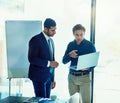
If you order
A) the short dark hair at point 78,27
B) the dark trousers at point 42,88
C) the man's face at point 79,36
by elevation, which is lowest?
the dark trousers at point 42,88

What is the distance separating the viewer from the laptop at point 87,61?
3590 millimetres

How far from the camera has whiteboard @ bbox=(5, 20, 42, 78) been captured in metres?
3.71

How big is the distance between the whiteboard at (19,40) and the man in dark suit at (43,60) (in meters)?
0.09

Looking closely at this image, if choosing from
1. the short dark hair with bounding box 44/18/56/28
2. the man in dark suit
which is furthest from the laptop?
the short dark hair with bounding box 44/18/56/28

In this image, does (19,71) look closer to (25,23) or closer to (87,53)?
(25,23)

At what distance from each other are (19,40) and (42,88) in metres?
0.72

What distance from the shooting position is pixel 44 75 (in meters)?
3.66

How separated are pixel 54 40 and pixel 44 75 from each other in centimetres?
50

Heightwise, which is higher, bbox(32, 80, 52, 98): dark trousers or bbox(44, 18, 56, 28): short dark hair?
bbox(44, 18, 56, 28): short dark hair

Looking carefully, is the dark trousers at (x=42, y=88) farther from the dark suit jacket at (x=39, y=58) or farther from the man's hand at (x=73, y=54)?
the man's hand at (x=73, y=54)

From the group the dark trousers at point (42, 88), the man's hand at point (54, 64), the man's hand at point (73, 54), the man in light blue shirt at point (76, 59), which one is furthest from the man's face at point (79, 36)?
the dark trousers at point (42, 88)

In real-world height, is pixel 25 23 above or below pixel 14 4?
below

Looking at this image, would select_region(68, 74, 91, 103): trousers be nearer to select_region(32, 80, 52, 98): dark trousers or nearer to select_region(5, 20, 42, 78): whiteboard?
select_region(32, 80, 52, 98): dark trousers

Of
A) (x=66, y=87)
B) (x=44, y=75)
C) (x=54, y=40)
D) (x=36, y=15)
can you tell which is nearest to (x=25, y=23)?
(x=36, y=15)
